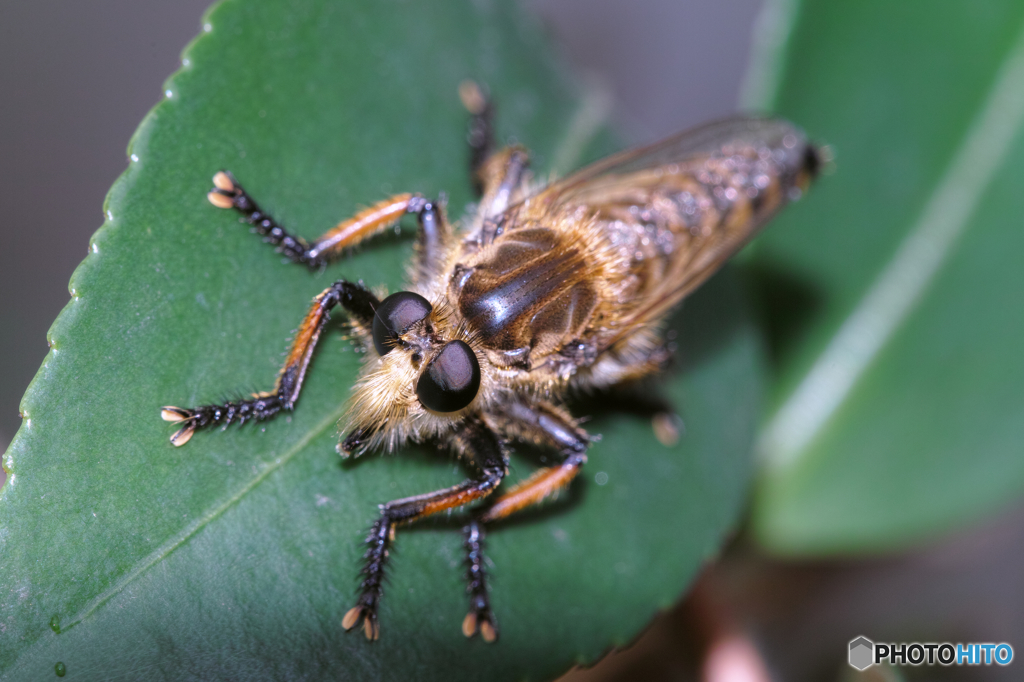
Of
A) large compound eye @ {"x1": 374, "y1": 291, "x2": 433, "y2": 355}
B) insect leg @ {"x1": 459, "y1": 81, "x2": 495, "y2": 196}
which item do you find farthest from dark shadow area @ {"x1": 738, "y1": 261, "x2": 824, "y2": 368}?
large compound eye @ {"x1": 374, "y1": 291, "x2": 433, "y2": 355}

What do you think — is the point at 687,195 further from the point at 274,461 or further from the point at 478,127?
the point at 274,461

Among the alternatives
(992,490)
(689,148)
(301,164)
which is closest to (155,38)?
(301,164)

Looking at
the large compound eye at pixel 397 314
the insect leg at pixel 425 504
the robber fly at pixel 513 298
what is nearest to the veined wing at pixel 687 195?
the robber fly at pixel 513 298

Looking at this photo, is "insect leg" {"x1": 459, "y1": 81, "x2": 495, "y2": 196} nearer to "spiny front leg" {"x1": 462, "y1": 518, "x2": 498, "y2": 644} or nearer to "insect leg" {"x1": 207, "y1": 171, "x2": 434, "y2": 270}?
"insect leg" {"x1": 207, "y1": 171, "x2": 434, "y2": 270}

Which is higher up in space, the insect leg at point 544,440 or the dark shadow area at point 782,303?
the insect leg at point 544,440

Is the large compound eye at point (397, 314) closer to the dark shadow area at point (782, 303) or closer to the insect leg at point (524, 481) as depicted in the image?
the insect leg at point (524, 481)

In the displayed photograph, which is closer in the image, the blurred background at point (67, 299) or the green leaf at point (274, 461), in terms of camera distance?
the green leaf at point (274, 461)

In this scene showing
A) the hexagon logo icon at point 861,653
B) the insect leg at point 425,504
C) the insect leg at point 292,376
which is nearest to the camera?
the insect leg at point 292,376
